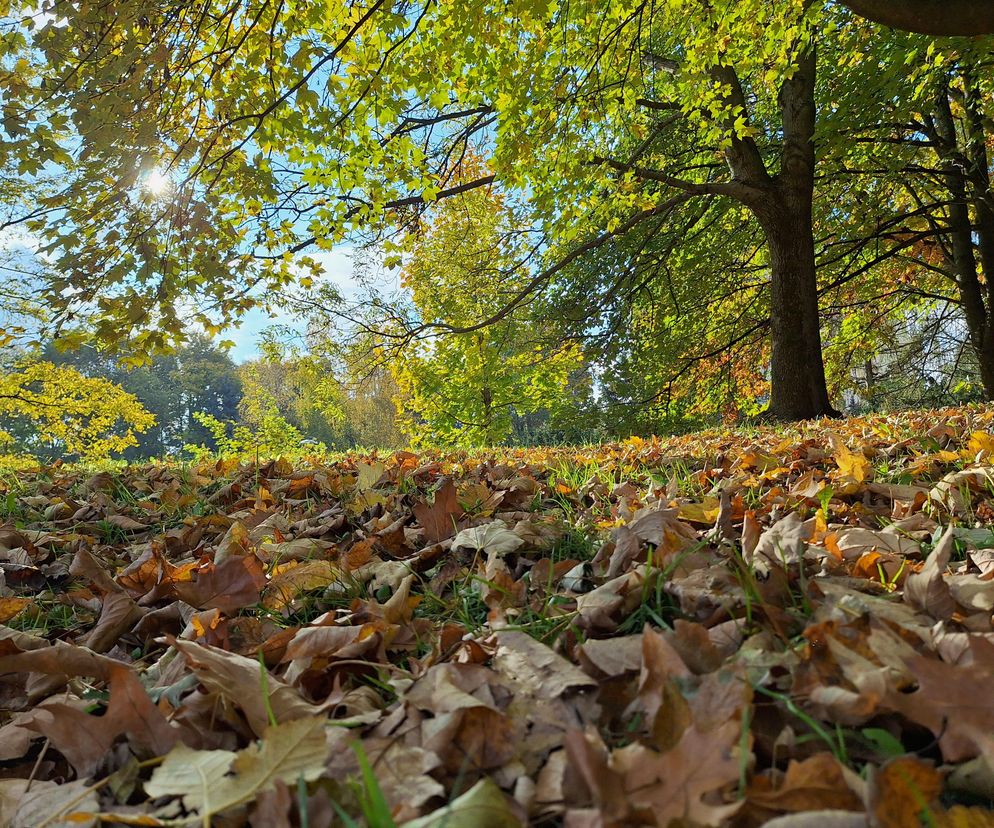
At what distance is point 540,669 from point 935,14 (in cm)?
376

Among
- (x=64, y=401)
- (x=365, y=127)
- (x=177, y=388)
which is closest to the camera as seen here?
(x=365, y=127)

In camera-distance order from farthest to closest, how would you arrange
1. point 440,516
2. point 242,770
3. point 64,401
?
point 64,401, point 440,516, point 242,770

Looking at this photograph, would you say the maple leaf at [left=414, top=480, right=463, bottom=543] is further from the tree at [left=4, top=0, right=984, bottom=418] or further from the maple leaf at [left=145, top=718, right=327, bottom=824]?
the tree at [left=4, top=0, right=984, bottom=418]

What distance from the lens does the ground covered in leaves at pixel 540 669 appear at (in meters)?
0.62

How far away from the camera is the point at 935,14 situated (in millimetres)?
2848

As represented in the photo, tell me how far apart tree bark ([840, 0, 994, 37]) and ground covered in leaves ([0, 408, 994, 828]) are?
235 cm

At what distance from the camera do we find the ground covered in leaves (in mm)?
623

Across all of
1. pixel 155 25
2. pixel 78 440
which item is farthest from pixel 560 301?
→ pixel 78 440

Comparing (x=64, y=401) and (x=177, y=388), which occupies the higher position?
(x=177, y=388)

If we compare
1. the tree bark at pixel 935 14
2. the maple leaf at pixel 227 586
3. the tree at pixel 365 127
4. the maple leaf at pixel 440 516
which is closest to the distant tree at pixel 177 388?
the tree at pixel 365 127

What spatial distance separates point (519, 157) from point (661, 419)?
7.10m

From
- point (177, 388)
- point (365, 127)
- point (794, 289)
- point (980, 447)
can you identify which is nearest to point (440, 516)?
point (980, 447)

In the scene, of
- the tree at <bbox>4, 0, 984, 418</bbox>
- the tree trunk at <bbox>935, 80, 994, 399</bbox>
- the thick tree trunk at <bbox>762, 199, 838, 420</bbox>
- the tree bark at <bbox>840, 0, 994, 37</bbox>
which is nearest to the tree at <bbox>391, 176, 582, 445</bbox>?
the tree at <bbox>4, 0, 984, 418</bbox>

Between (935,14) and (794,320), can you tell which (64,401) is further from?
(935,14)
